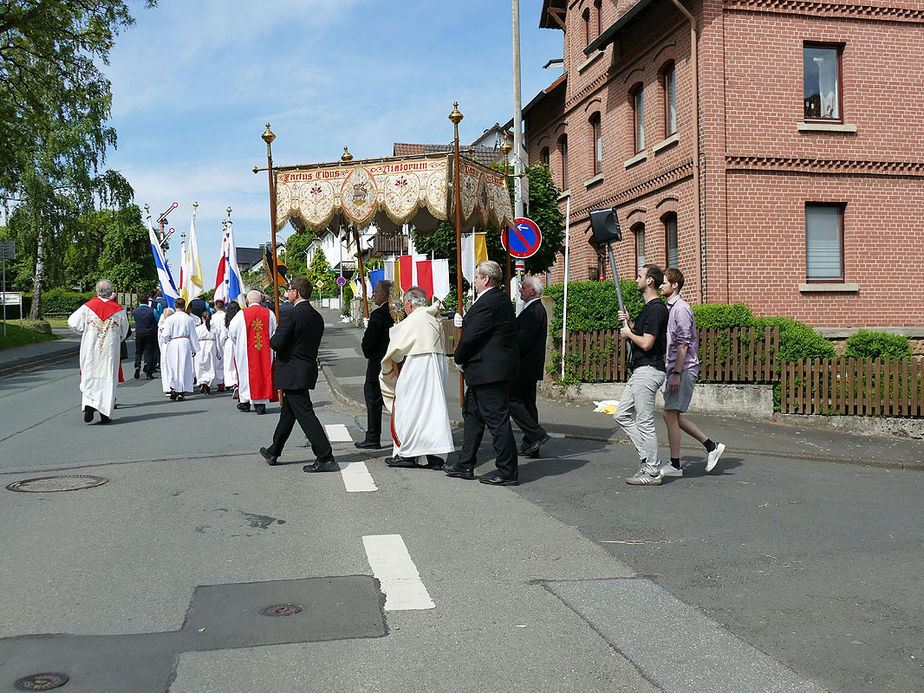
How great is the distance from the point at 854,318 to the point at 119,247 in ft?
191

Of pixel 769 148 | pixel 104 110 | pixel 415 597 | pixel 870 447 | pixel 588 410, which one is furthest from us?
pixel 104 110

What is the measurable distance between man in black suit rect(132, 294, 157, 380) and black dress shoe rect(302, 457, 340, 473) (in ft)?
40.9

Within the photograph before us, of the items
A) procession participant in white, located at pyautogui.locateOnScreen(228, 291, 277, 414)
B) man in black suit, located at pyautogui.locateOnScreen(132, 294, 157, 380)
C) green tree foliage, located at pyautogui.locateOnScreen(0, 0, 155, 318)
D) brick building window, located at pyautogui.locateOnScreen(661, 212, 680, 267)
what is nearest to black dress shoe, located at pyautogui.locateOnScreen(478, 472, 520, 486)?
procession participant in white, located at pyautogui.locateOnScreen(228, 291, 277, 414)

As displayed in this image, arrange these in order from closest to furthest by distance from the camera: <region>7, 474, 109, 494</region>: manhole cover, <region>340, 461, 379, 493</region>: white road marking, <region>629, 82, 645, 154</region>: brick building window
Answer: <region>7, 474, 109, 494</region>: manhole cover
<region>340, 461, 379, 493</region>: white road marking
<region>629, 82, 645, 154</region>: brick building window

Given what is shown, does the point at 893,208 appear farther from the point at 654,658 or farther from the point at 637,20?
the point at 654,658

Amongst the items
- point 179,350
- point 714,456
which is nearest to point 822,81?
point 714,456

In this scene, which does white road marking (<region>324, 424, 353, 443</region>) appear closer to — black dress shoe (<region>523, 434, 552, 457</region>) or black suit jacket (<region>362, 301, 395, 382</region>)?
black suit jacket (<region>362, 301, 395, 382</region>)

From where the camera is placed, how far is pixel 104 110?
3931 cm

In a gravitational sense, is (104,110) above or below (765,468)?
above

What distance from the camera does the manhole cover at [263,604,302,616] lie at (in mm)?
4496

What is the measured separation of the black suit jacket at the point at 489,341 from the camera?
817cm

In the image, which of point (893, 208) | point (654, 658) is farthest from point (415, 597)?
point (893, 208)

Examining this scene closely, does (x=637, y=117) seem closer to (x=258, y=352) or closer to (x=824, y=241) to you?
(x=824, y=241)

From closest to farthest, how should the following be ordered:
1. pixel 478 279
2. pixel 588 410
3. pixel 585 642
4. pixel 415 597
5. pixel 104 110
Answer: pixel 585 642
pixel 415 597
pixel 478 279
pixel 588 410
pixel 104 110
